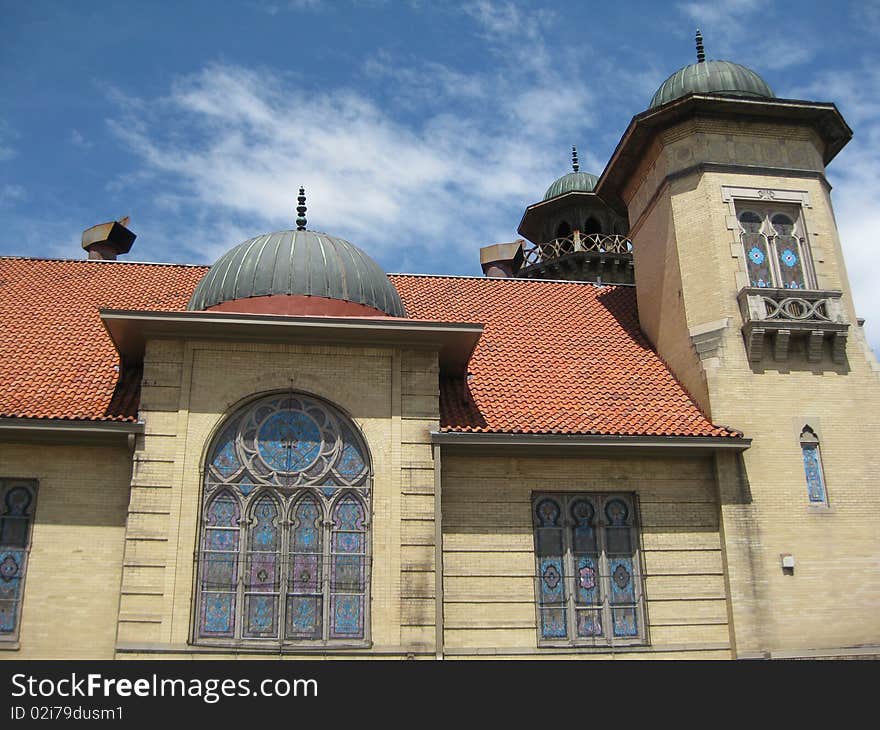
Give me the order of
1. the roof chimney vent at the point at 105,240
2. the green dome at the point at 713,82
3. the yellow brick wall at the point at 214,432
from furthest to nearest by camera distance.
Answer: the roof chimney vent at the point at 105,240 < the green dome at the point at 713,82 < the yellow brick wall at the point at 214,432

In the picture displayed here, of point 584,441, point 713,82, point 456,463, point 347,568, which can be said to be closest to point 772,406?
point 584,441

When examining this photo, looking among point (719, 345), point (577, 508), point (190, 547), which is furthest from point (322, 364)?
point (719, 345)

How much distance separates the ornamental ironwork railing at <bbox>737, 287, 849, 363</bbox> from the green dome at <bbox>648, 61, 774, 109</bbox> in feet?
13.7

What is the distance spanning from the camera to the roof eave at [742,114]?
16609 millimetres

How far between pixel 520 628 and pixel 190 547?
4.98m

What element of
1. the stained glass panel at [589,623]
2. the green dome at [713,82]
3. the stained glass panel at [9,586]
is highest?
the green dome at [713,82]

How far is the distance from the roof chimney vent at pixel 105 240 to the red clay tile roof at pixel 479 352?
8.22 feet

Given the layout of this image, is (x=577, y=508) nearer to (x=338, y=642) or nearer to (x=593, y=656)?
(x=593, y=656)

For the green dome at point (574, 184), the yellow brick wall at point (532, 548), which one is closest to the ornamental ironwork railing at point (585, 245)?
the green dome at point (574, 184)

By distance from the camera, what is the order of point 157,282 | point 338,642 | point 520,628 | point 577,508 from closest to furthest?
point 338,642
point 520,628
point 577,508
point 157,282

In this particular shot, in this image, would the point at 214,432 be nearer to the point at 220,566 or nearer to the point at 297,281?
the point at 220,566

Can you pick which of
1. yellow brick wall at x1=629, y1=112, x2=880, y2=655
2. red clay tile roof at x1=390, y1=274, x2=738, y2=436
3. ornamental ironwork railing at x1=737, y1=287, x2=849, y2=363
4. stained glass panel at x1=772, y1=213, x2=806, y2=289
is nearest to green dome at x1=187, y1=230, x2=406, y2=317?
red clay tile roof at x1=390, y1=274, x2=738, y2=436

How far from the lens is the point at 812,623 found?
1375 centimetres

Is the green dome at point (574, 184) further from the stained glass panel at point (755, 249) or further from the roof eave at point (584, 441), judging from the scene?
the roof eave at point (584, 441)
